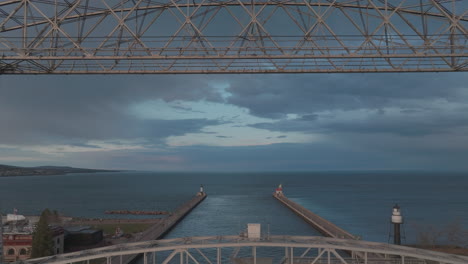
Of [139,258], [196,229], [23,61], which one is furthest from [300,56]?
[196,229]

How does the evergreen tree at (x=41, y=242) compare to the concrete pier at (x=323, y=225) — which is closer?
the evergreen tree at (x=41, y=242)

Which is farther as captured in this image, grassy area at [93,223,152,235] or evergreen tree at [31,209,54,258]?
grassy area at [93,223,152,235]

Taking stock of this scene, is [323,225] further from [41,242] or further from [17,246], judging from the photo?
[17,246]

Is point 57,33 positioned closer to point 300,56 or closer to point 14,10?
point 14,10

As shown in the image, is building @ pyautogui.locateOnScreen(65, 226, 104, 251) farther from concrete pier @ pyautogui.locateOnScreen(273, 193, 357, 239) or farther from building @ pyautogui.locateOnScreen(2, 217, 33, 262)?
concrete pier @ pyautogui.locateOnScreen(273, 193, 357, 239)

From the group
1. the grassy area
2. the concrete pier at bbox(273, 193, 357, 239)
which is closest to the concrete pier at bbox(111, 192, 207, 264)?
the grassy area

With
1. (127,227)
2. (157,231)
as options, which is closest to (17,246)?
(157,231)

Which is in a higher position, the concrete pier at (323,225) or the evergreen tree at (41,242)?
the evergreen tree at (41,242)

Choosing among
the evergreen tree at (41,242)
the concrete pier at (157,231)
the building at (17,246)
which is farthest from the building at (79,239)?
the evergreen tree at (41,242)

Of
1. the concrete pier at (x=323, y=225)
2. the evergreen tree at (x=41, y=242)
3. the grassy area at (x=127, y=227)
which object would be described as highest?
the evergreen tree at (x=41, y=242)

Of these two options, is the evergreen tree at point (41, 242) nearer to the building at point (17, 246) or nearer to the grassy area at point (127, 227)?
the building at point (17, 246)

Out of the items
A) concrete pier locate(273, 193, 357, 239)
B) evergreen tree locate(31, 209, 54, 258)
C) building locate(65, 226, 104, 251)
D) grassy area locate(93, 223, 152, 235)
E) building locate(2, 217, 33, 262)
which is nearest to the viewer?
evergreen tree locate(31, 209, 54, 258)
